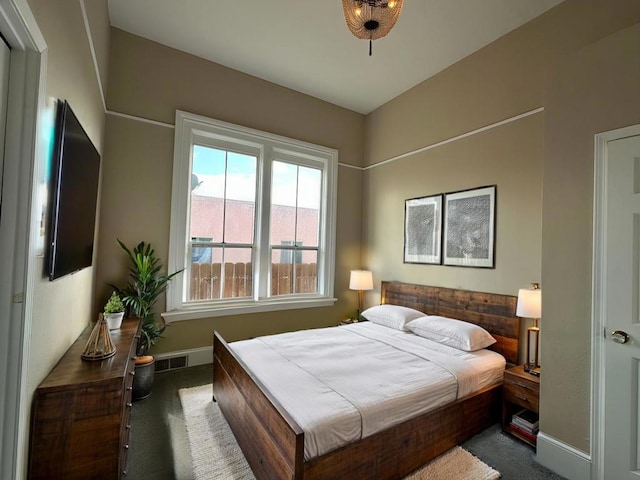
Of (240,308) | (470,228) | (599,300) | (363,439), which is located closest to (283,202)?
(240,308)

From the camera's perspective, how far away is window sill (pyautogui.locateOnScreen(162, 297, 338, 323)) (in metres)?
3.39

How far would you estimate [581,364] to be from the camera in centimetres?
192

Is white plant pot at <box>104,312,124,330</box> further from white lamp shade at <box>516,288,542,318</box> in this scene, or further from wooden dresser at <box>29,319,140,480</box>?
white lamp shade at <box>516,288,542,318</box>

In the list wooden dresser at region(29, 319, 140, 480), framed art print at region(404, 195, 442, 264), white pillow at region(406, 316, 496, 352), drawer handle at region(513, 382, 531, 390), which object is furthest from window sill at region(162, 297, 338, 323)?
drawer handle at region(513, 382, 531, 390)

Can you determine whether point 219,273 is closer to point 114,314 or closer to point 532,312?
point 114,314

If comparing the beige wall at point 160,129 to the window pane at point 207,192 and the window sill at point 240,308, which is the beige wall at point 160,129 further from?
the window pane at point 207,192

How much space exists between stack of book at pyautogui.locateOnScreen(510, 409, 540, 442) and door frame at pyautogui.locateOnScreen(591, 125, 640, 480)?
0.40 m

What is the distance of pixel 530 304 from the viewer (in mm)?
2510

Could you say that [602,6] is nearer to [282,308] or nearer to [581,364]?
[581,364]

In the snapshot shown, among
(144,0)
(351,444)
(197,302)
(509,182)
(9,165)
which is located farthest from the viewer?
(197,302)

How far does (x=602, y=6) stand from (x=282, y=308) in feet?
13.7

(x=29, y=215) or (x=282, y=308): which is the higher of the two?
(x=29, y=215)

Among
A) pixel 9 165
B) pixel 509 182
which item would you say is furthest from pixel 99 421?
pixel 509 182

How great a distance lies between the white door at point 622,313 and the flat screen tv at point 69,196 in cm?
296
